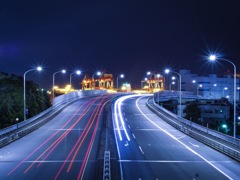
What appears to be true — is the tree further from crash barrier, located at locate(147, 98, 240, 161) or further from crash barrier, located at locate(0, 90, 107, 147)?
crash barrier, located at locate(147, 98, 240, 161)

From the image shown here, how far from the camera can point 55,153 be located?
91.0 feet

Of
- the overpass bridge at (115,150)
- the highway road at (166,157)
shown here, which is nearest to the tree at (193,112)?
the overpass bridge at (115,150)

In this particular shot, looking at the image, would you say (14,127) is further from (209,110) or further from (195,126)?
(209,110)

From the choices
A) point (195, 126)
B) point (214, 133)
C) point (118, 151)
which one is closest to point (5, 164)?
point (118, 151)

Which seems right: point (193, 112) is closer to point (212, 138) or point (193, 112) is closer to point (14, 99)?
point (14, 99)

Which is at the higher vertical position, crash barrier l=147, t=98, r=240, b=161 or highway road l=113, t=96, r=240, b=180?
crash barrier l=147, t=98, r=240, b=161

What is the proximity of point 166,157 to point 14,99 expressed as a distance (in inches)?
1392

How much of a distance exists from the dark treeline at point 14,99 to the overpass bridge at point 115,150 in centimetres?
442

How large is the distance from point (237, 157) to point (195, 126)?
1480cm

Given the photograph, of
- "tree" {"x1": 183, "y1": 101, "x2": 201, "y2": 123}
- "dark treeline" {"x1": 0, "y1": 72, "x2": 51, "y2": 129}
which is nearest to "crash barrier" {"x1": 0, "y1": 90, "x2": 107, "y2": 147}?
"dark treeline" {"x1": 0, "y1": 72, "x2": 51, "y2": 129}

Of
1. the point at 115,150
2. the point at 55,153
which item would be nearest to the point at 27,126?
the point at 55,153

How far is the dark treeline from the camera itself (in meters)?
Answer: 49.9

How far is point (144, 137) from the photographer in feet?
124

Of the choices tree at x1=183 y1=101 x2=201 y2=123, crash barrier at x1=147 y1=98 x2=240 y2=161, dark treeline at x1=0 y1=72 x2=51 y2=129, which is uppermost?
dark treeline at x1=0 y1=72 x2=51 y2=129
